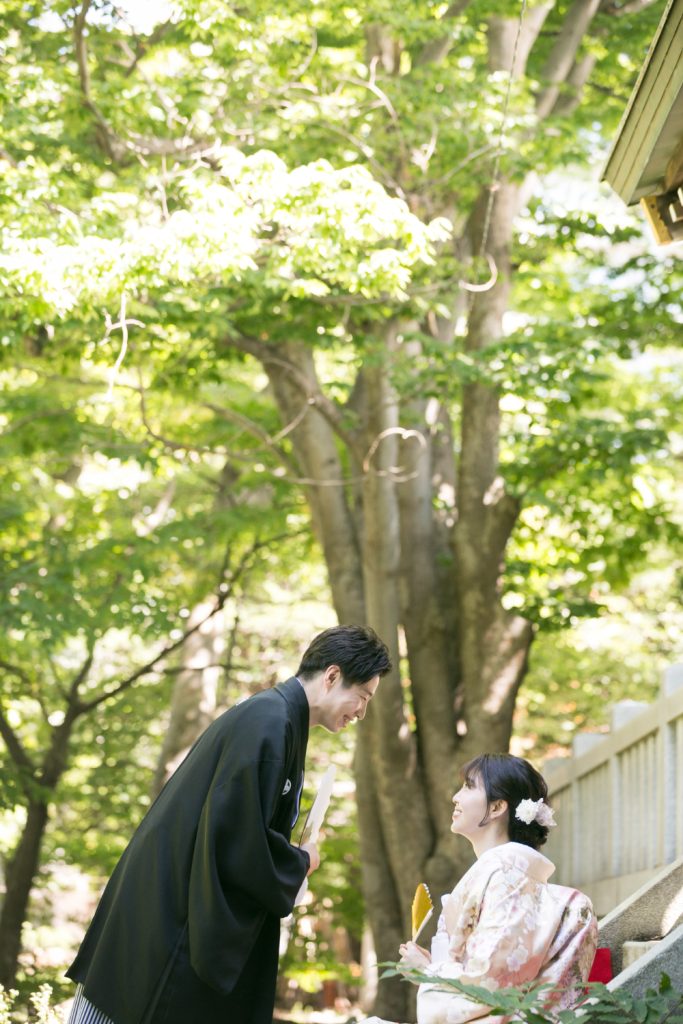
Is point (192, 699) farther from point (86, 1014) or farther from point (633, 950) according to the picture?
point (86, 1014)

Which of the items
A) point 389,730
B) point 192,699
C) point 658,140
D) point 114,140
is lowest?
point 658,140

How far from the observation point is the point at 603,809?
6.47 metres

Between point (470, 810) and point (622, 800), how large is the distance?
8.95ft

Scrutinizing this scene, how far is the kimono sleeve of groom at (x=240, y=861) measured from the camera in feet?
9.68

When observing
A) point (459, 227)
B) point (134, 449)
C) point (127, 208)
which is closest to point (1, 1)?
point (127, 208)

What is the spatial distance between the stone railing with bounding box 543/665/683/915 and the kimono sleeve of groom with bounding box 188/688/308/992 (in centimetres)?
227

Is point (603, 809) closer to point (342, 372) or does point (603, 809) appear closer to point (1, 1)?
point (1, 1)

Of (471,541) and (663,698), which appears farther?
(471,541)

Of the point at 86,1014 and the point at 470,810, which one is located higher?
the point at 470,810

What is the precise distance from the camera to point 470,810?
358cm

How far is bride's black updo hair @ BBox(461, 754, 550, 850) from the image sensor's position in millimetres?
3561

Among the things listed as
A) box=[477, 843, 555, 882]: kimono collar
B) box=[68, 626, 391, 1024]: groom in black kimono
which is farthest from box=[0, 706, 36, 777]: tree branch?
box=[477, 843, 555, 882]: kimono collar

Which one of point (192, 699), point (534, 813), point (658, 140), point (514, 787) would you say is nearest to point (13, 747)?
point (192, 699)

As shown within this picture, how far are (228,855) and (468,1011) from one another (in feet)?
2.87
